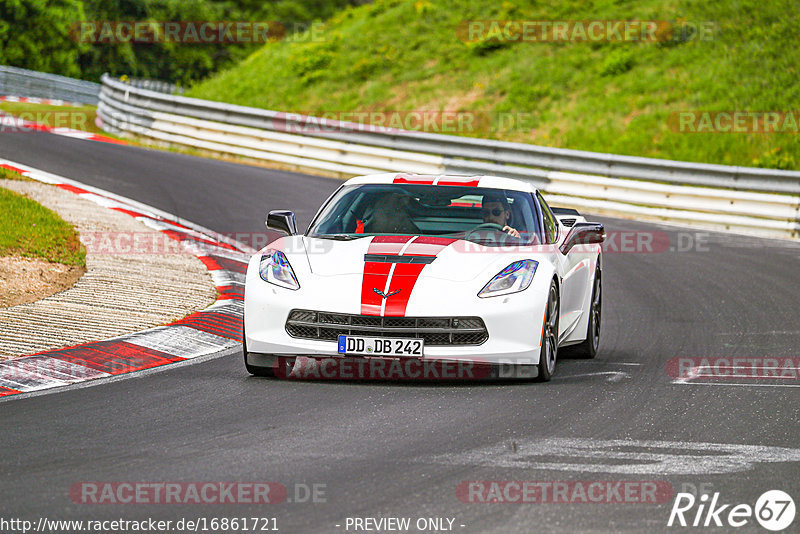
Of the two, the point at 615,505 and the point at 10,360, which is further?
the point at 10,360

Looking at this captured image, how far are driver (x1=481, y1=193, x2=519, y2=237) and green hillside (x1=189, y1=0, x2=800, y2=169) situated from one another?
15578 millimetres

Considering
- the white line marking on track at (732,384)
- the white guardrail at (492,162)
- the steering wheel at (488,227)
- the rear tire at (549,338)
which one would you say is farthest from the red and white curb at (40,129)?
the white line marking on track at (732,384)

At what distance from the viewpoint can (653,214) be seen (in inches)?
791

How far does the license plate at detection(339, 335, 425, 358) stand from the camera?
7.27 m

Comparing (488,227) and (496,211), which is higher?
(496,211)

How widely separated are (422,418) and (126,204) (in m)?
10.5

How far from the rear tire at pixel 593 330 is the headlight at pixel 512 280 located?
152 cm

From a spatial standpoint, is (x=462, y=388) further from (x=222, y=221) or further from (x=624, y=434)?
(x=222, y=221)

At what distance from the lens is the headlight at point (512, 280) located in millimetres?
7531

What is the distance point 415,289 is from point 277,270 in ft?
3.20

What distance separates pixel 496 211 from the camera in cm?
873

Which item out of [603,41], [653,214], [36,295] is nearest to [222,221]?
[36,295]

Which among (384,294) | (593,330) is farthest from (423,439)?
(593,330)

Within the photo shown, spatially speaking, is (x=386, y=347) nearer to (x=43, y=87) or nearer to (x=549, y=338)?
(x=549, y=338)
